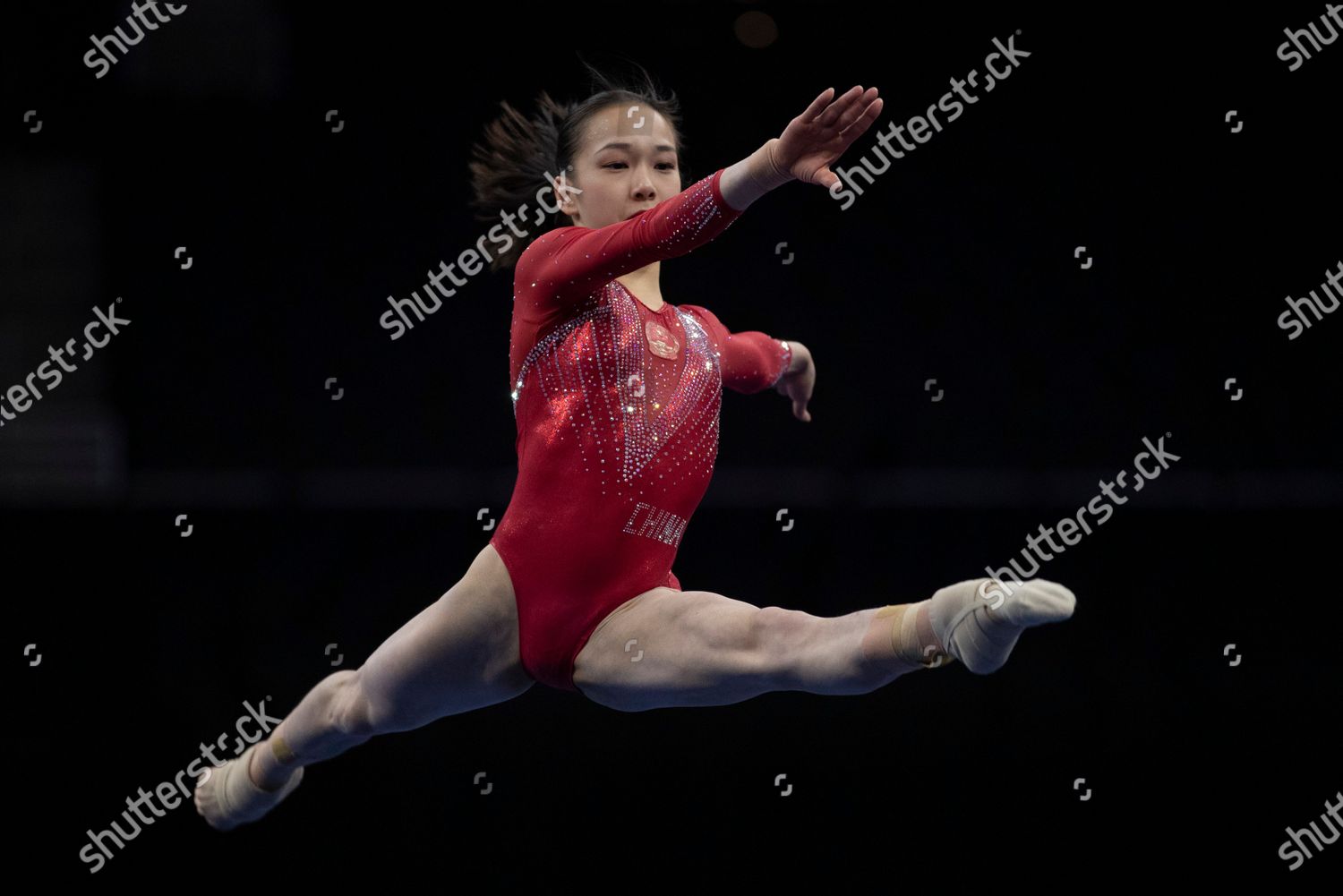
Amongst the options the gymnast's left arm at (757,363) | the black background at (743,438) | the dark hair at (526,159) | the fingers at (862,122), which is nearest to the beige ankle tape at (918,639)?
the fingers at (862,122)

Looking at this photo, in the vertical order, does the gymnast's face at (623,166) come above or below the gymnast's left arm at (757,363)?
above

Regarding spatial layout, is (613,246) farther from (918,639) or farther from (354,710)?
(354,710)

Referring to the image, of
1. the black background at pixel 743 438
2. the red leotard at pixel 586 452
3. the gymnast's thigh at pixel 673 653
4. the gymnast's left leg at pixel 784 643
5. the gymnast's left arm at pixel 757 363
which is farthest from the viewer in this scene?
the black background at pixel 743 438

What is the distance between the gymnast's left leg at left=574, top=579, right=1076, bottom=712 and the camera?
1877 mm

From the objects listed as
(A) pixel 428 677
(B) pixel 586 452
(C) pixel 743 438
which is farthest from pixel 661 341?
(C) pixel 743 438

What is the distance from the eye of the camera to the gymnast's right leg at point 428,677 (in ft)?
7.80

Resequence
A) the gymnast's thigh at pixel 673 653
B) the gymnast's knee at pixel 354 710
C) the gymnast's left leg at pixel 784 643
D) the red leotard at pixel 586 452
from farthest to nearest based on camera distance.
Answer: the gymnast's knee at pixel 354 710 → the red leotard at pixel 586 452 → the gymnast's thigh at pixel 673 653 → the gymnast's left leg at pixel 784 643

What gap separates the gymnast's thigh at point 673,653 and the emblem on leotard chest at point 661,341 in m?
0.37

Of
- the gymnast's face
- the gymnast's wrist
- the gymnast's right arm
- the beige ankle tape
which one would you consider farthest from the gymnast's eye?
the beige ankle tape

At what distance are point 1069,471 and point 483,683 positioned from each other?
2.20 m

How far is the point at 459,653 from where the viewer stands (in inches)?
94.3

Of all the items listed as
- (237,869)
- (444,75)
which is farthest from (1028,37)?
(237,869)

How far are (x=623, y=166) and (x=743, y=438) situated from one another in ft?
5.95

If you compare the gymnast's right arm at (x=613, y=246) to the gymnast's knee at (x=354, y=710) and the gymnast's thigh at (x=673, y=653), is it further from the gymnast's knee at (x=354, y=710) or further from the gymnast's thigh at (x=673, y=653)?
the gymnast's knee at (x=354, y=710)
